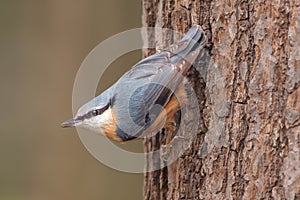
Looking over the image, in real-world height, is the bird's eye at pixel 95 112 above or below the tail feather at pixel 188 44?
below

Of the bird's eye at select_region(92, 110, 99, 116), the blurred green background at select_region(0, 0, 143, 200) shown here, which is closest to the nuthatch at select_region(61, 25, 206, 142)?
the bird's eye at select_region(92, 110, 99, 116)

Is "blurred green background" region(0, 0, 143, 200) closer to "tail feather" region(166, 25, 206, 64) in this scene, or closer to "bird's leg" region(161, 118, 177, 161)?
"bird's leg" region(161, 118, 177, 161)

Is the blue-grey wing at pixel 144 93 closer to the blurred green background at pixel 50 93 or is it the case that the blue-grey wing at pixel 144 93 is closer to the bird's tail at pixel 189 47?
the bird's tail at pixel 189 47

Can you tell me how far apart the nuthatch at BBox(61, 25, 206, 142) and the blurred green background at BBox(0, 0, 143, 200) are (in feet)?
6.31

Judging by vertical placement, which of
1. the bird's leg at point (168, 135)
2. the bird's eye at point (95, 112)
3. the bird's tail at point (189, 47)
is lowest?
the bird's leg at point (168, 135)

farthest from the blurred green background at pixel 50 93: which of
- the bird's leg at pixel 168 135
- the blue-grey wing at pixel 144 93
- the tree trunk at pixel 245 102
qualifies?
the tree trunk at pixel 245 102

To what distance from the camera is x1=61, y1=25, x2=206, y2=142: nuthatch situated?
2.10 m

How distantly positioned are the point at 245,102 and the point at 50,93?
2.70 meters

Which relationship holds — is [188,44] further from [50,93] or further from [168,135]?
[50,93]

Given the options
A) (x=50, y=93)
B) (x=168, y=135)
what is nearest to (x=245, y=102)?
(x=168, y=135)

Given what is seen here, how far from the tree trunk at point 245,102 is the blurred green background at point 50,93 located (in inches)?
81.9

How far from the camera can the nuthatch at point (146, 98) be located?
2100mm

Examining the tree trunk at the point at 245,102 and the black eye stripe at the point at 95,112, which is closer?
the tree trunk at the point at 245,102

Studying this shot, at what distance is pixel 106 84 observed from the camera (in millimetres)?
4148
